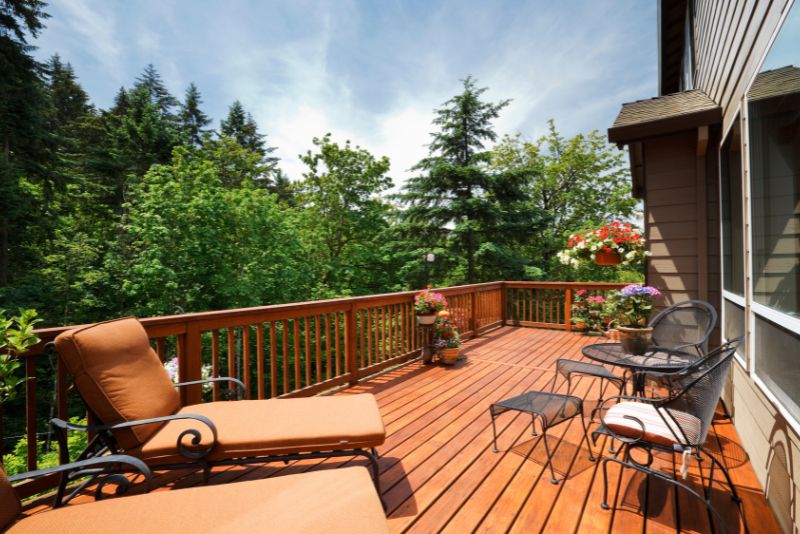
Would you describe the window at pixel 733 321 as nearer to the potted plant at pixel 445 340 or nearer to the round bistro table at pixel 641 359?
the round bistro table at pixel 641 359

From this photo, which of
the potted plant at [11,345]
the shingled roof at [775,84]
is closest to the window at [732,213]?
the shingled roof at [775,84]

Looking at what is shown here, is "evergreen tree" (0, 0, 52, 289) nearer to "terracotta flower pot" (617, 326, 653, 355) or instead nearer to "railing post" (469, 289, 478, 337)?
"railing post" (469, 289, 478, 337)

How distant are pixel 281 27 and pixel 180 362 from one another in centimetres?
614

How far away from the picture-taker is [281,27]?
6.12m

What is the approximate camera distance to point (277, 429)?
186 cm

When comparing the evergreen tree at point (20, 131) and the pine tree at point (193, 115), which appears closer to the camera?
the evergreen tree at point (20, 131)

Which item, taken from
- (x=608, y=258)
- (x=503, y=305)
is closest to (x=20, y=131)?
(x=503, y=305)

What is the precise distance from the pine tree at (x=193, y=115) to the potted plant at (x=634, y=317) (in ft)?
78.0

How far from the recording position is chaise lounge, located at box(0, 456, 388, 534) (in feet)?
3.66

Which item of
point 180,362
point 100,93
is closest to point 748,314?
point 180,362

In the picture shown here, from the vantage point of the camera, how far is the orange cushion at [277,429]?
1757 mm

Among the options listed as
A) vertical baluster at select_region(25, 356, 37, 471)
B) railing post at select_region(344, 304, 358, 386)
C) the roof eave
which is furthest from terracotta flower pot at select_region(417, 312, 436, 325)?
vertical baluster at select_region(25, 356, 37, 471)

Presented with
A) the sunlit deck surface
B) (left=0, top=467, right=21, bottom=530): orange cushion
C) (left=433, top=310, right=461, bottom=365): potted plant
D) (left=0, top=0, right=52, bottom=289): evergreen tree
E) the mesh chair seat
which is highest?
(left=0, top=0, right=52, bottom=289): evergreen tree

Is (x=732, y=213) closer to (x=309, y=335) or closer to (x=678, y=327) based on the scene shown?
(x=678, y=327)
